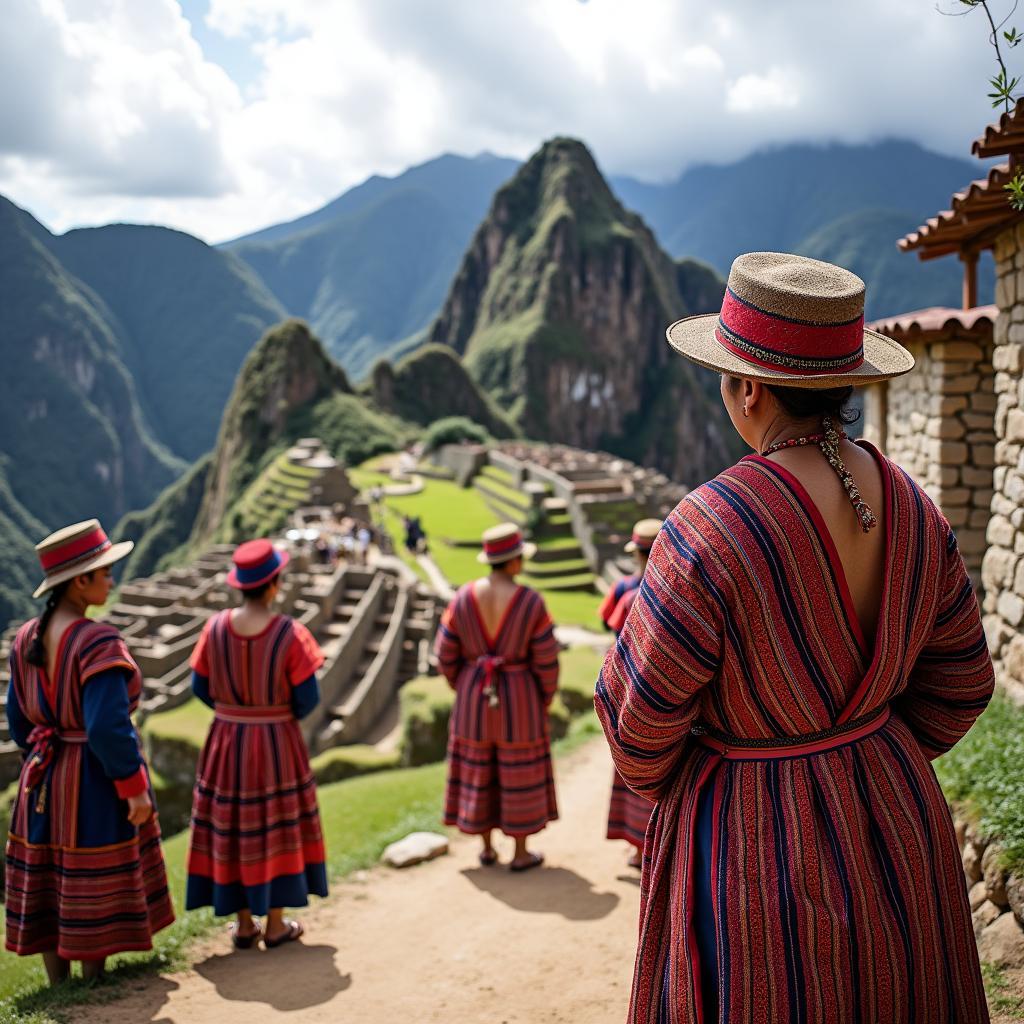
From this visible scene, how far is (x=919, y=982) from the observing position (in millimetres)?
2076

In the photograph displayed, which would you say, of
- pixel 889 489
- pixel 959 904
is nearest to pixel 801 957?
pixel 959 904

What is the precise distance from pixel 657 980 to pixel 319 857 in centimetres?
319

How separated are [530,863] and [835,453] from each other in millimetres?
4585

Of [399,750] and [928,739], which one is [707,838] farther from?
[399,750]

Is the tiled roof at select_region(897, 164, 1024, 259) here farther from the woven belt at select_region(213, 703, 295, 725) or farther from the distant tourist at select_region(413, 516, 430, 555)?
the distant tourist at select_region(413, 516, 430, 555)

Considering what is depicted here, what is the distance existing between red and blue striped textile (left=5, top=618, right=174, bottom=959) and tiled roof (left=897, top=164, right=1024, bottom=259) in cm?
477

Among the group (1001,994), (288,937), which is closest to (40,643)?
(288,937)

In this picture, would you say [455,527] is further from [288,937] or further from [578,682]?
[288,937]

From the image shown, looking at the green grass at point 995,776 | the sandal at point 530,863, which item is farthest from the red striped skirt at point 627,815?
the green grass at point 995,776

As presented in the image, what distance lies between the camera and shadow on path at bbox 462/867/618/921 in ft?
17.1

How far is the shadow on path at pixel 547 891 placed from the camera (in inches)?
206

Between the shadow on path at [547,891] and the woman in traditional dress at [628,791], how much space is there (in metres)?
0.37

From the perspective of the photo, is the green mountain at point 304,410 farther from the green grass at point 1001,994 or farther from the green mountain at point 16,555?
the green grass at point 1001,994


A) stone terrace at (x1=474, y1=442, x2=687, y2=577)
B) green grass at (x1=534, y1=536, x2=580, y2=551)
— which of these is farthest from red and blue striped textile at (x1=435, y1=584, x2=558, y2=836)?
green grass at (x1=534, y1=536, x2=580, y2=551)
